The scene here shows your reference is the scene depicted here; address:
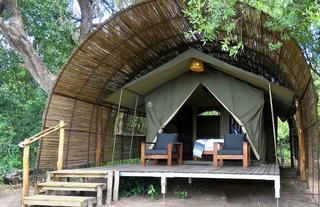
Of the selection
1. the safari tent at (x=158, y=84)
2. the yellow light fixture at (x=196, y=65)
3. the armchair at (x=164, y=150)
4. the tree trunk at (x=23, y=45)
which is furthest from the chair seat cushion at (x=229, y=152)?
the tree trunk at (x=23, y=45)

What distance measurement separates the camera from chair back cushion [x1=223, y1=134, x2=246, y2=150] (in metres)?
7.30

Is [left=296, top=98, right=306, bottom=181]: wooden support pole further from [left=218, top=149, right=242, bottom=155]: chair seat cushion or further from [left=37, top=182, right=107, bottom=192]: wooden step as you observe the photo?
[left=37, top=182, right=107, bottom=192]: wooden step

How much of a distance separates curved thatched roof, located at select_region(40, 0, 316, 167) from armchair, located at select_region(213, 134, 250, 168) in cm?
138

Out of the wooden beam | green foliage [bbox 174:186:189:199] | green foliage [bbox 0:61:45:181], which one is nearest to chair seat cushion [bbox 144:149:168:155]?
green foliage [bbox 174:186:189:199]

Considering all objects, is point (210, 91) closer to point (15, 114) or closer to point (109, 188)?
point (109, 188)

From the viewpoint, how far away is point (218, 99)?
313 inches

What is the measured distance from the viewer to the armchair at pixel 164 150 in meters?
7.27

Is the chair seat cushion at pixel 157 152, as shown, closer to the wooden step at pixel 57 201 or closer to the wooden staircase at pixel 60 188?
the wooden staircase at pixel 60 188

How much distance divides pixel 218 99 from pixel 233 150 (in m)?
1.34

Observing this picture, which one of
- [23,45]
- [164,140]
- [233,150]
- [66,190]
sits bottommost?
[66,190]

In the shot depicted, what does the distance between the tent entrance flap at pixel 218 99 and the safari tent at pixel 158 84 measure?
2 cm

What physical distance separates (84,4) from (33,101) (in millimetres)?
3562

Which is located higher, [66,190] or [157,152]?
[157,152]

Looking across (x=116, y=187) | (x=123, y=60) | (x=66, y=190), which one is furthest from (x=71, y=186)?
(x=123, y=60)
